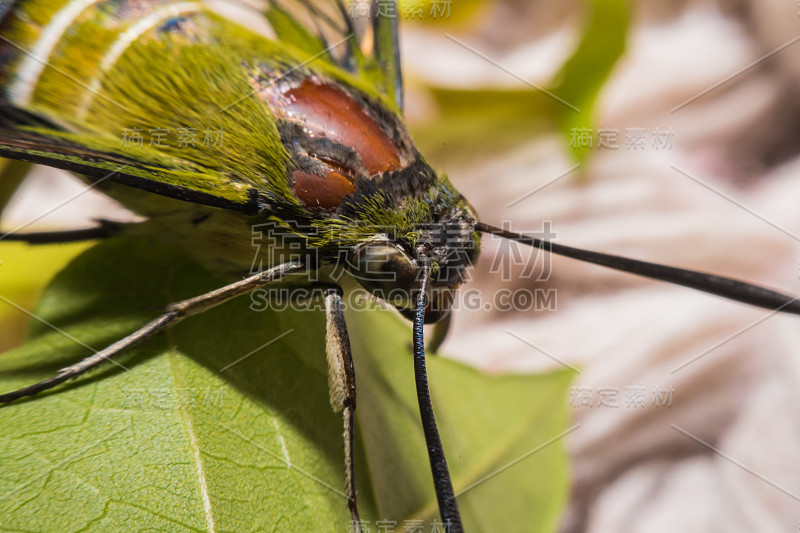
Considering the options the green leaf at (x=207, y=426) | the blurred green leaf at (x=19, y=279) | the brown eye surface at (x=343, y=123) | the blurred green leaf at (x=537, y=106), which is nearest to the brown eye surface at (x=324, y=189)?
the brown eye surface at (x=343, y=123)

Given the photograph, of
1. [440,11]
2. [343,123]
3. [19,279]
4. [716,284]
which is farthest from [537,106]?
[19,279]

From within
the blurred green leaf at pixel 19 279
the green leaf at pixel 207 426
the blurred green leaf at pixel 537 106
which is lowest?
the green leaf at pixel 207 426

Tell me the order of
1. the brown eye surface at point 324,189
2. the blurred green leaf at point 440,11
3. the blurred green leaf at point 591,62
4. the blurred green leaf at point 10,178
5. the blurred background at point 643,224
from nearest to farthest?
the brown eye surface at point 324,189 → the blurred green leaf at point 10,178 → the blurred background at point 643,224 → the blurred green leaf at point 591,62 → the blurred green leaf at point 440,11

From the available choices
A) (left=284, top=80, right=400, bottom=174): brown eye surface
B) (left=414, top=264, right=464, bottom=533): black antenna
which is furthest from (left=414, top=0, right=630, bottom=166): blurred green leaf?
(left=414, top=264, right=464, bottom=533): black antenna

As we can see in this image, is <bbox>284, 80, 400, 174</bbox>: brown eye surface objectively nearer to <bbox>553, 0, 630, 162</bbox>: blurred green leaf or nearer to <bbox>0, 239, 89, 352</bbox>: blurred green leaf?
<bbox>0, 239, 89, 352</bbox>: blurred green leaf

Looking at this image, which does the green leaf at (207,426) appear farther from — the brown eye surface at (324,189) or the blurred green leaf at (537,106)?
the blurred green leaf at (537,106)

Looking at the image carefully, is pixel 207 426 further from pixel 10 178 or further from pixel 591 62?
pixel 591 62

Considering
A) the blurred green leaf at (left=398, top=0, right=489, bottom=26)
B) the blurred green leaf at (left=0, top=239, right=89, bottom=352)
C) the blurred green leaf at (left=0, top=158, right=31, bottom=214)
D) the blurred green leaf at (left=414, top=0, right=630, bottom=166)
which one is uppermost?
the blurred green leaf at (left=398, top=0, right=489, bottom=26)
